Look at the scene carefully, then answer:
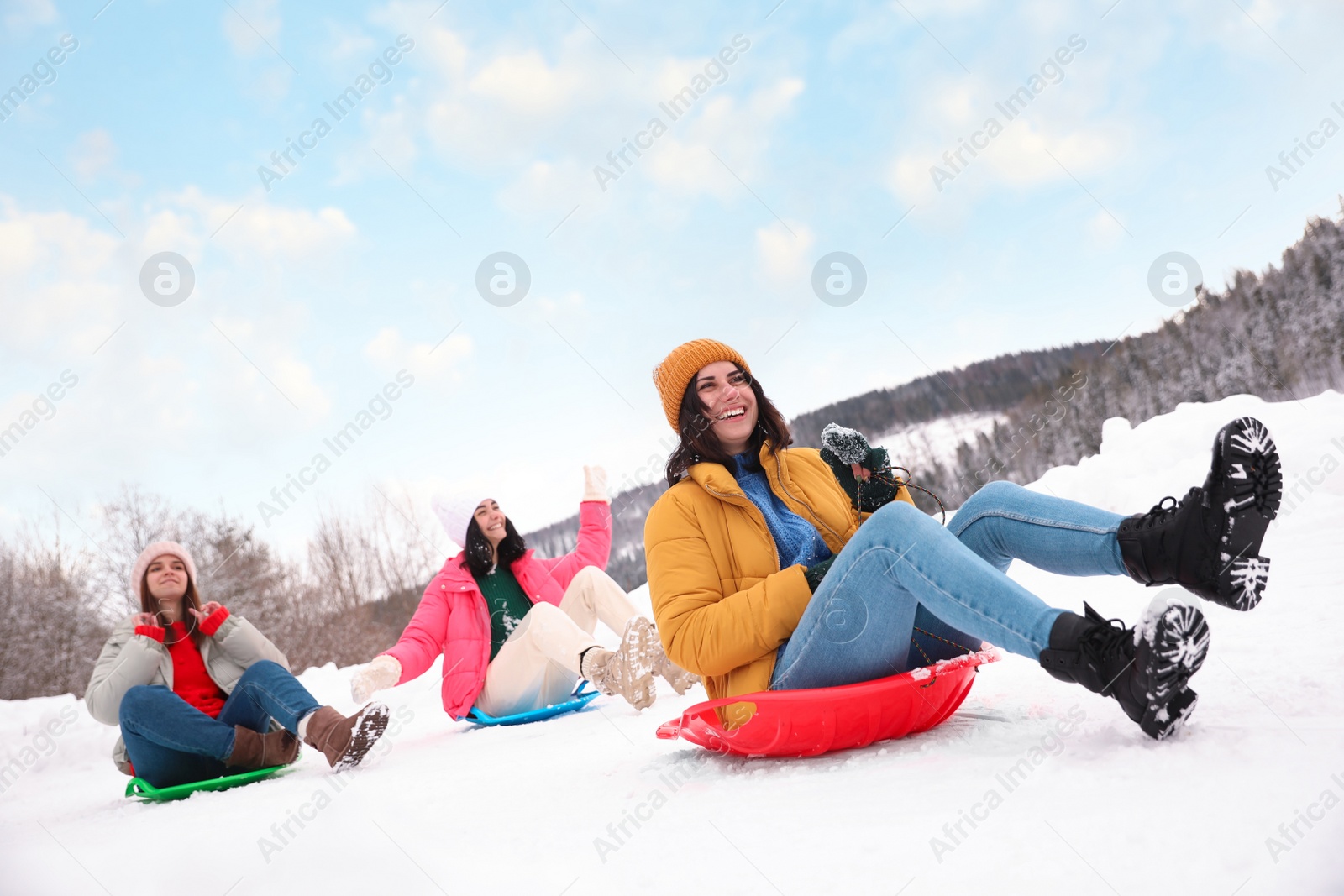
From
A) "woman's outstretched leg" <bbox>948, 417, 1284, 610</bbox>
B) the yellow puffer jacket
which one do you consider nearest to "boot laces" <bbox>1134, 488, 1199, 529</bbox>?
"woman's outstretched leg" <bbox>948, 417, 1284, 610</bbox>

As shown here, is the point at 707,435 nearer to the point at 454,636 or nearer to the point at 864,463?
the point at 864,463

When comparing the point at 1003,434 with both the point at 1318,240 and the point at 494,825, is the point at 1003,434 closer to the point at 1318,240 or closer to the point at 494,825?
the point at 1318,240

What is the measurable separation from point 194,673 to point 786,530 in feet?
8.37

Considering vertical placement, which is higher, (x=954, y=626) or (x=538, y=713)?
(x=954, y=626)

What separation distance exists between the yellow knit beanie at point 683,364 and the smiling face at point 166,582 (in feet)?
7.49

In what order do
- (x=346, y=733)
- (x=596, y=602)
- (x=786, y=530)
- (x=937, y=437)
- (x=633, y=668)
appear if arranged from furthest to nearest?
(x=937, y=437)
(x=596, y=602)
(x=633, y=668)
(x=346, y=733)
(x=786, y=530)

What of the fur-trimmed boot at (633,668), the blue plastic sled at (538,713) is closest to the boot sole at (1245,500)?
the fur-trimmed boot at (633,668)

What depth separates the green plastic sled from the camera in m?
2.83

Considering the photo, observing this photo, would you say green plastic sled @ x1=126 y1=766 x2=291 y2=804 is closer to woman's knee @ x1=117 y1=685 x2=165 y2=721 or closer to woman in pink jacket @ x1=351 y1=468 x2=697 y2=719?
woman's knee @ x1=117 y1=685 x2=165 y2=721

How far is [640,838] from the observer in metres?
1.46

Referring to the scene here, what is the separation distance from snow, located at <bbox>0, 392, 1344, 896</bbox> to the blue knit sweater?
18.5 inches

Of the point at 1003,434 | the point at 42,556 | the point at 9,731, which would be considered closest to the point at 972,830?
the point at 9,731

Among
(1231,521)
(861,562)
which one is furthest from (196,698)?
(1231,521)

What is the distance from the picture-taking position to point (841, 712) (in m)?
1.74
